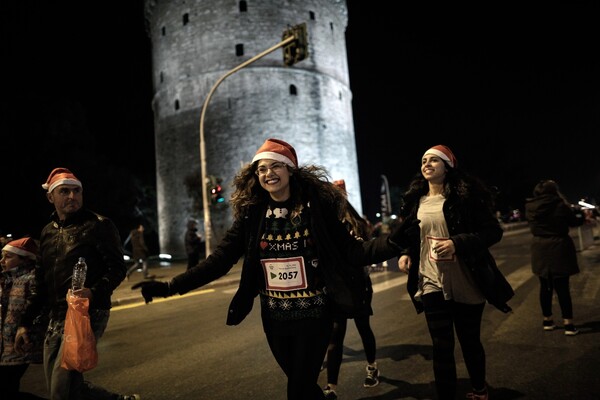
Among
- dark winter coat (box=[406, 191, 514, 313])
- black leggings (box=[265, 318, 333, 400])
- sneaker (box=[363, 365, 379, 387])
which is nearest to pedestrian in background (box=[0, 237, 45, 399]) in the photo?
black leggings (box=[265, 318, 333, 400])

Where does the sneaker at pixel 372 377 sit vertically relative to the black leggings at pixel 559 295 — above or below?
below

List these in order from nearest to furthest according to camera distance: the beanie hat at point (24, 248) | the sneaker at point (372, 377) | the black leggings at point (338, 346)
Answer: the beanie hat at point (24, 248)
the black leggings at point (338, 346)
the sneaker at point (372, 377)

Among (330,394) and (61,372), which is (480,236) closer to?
(330,394)

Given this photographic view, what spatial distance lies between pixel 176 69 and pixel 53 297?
2690 cm

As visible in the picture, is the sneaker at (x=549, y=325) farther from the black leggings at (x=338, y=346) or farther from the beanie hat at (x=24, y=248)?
the beanie hat at (x=24, y=248)

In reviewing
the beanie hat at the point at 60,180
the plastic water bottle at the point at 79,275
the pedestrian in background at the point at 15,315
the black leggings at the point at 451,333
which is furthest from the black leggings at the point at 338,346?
the beanie hat at the point at 60,180

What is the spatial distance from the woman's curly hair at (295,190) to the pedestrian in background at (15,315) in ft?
5.76

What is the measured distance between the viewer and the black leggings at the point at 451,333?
2.86 meters

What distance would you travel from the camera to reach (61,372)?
270cm

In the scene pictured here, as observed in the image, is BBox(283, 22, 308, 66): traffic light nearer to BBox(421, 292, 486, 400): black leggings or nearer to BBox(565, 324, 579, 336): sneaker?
BBox(565, 324, 579, 336): sneaker

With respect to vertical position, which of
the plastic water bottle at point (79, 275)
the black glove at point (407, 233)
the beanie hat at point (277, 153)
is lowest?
the plastic water bottle at point (79, 275)

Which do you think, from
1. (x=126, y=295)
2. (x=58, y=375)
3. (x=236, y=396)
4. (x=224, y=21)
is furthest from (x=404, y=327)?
(x=224, y=21)

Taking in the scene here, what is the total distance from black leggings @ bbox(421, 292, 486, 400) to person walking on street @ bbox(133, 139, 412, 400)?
91 cm

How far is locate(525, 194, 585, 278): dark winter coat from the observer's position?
4.79 meters
